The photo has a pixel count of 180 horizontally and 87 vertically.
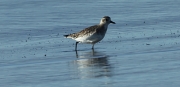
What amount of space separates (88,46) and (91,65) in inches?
128

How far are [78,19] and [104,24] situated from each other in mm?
3703

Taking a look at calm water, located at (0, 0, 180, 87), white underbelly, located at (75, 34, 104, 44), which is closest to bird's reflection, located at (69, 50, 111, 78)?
calm water, located at (0, 0, 180, 87)

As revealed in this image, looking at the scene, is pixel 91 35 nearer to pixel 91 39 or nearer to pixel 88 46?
pixel 91 39

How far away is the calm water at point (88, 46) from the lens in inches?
456

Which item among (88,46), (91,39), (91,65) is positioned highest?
(91,39)

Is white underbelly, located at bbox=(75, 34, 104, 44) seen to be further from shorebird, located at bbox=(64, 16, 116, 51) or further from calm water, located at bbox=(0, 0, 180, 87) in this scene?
calm water, located at bbox=(0, 0, 180, 87)

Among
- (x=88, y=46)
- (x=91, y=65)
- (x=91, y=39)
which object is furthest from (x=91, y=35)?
(x=91, y=65)

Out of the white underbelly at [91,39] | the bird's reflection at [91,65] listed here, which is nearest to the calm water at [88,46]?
the bird's reflection at [91,65]

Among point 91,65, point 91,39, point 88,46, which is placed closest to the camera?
point 91,65

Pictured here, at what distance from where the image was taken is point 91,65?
13.1m

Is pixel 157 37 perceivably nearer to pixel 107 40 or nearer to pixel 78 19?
pixel 107 40

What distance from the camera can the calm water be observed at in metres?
11.6

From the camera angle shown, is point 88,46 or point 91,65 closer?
point 91,65

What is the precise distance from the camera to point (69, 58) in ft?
46.7
